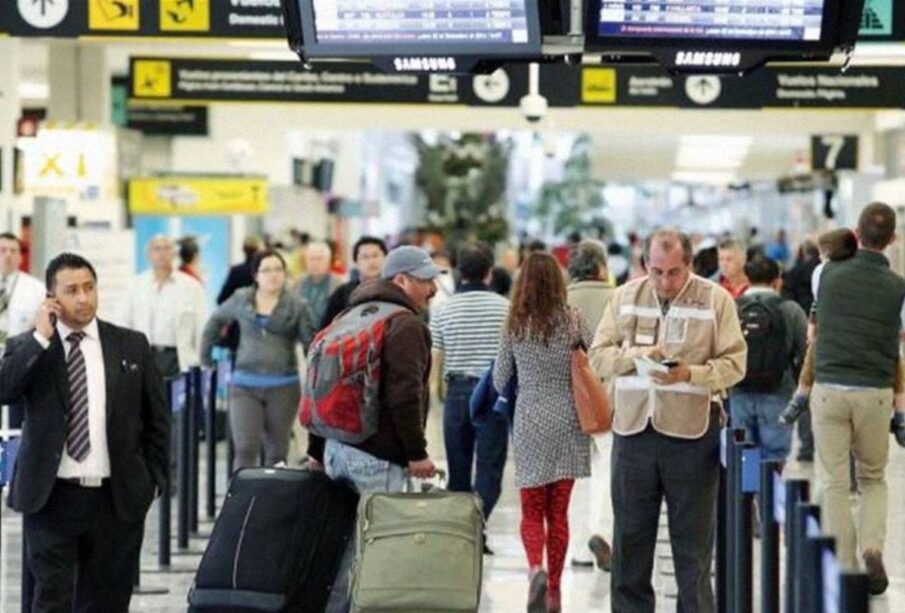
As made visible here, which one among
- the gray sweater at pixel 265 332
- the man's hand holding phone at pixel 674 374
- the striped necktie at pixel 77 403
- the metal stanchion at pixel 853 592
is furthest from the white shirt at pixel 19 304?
the metal stanchion at pixel 853 592

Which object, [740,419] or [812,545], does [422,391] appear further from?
[740,419]

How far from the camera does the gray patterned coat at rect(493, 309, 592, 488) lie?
10.7 m

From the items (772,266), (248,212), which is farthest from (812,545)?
(248,212)

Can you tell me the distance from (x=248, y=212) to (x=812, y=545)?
19854 mm

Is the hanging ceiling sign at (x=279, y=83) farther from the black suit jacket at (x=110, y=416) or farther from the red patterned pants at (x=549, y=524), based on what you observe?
the black suit jacket at (x=110, y=416)

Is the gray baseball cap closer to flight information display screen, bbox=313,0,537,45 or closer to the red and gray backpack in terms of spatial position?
the red and gray backpack

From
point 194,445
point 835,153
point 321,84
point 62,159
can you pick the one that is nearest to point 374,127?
point 835,153

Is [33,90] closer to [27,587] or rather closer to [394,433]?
[27,587]

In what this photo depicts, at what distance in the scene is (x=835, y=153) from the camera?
101ft

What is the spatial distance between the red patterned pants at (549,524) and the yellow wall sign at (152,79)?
10.8 metres

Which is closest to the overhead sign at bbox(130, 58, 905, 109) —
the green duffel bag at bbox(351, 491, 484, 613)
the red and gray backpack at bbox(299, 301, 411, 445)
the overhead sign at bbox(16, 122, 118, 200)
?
the overhead sign at bbox(16, 122, 118, 200)

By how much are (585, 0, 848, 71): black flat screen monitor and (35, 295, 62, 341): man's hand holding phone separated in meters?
2.91

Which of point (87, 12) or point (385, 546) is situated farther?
point (87, 12)

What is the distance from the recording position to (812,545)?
20.0ft
